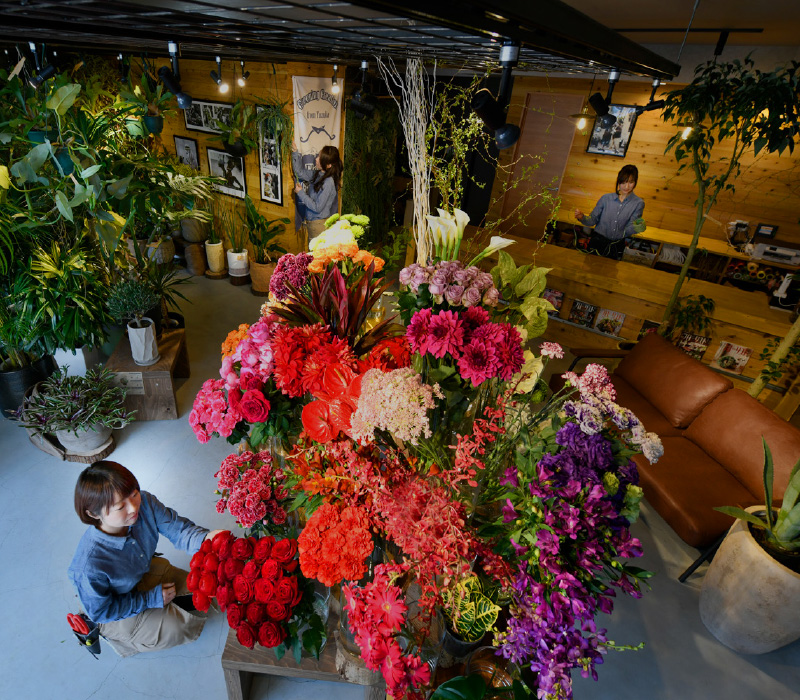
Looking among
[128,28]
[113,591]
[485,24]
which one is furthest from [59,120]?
[485,24]

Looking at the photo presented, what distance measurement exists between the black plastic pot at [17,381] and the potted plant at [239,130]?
303 cm

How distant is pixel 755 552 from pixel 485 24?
97.6 inches

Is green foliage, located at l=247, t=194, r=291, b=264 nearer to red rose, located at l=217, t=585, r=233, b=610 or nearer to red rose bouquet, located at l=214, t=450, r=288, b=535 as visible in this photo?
red rose bouquet, located at l=214, t=450, r=288, b=535

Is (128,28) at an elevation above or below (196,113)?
above

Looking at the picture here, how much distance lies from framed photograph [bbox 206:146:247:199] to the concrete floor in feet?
11.3

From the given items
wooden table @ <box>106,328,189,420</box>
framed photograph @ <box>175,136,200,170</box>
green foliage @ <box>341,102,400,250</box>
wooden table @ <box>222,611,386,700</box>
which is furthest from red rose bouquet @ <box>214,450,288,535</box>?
framed photograph @ <box>175,136,200,170</box>

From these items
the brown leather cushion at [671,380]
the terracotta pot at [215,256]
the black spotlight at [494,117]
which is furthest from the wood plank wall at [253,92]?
the black spotlight at [494,117]

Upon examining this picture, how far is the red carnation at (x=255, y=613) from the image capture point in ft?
3.66

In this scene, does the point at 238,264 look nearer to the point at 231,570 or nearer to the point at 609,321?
the point at 609,321

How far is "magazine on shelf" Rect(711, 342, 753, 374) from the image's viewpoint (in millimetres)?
3896

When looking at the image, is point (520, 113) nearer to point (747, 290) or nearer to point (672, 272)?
point (672, 272)

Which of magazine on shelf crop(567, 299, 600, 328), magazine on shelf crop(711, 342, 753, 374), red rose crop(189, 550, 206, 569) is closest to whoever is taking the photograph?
red rose crop(189, 550, 206, 569)

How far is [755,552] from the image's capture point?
1.97 metres

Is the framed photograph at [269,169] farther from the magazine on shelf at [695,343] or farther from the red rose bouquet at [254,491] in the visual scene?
the magazine on shelf at [695,343]
